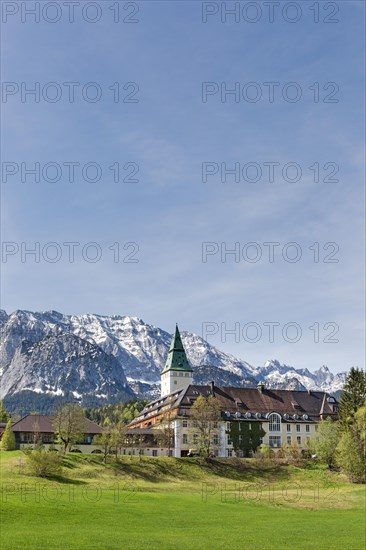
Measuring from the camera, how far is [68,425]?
102m

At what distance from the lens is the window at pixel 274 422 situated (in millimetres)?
127625

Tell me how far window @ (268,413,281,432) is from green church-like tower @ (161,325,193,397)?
44.9 metres

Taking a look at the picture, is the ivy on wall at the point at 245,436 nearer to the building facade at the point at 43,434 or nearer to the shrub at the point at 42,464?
the building facade at the point at 43,434

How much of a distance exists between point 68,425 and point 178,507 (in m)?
44.3

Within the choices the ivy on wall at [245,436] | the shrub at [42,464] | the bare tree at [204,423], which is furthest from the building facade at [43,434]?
the shrub at [42,464]

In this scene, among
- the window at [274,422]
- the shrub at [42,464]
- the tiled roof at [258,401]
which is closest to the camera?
the shrub at [42,464]

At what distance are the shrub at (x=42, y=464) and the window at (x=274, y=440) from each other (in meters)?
61.6

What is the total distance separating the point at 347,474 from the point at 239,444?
96.4 ft

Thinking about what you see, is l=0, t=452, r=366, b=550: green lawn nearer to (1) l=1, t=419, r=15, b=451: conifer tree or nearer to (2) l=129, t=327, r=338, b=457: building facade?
(1) l=1, t=419, r=15, b=451: conifer tree

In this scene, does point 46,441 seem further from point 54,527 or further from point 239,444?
point 54,527

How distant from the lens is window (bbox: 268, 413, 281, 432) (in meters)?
128

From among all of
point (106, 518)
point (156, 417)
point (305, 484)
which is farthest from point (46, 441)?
point (106, 518)

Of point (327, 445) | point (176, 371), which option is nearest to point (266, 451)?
point (327, 445)

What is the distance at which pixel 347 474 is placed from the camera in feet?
313
